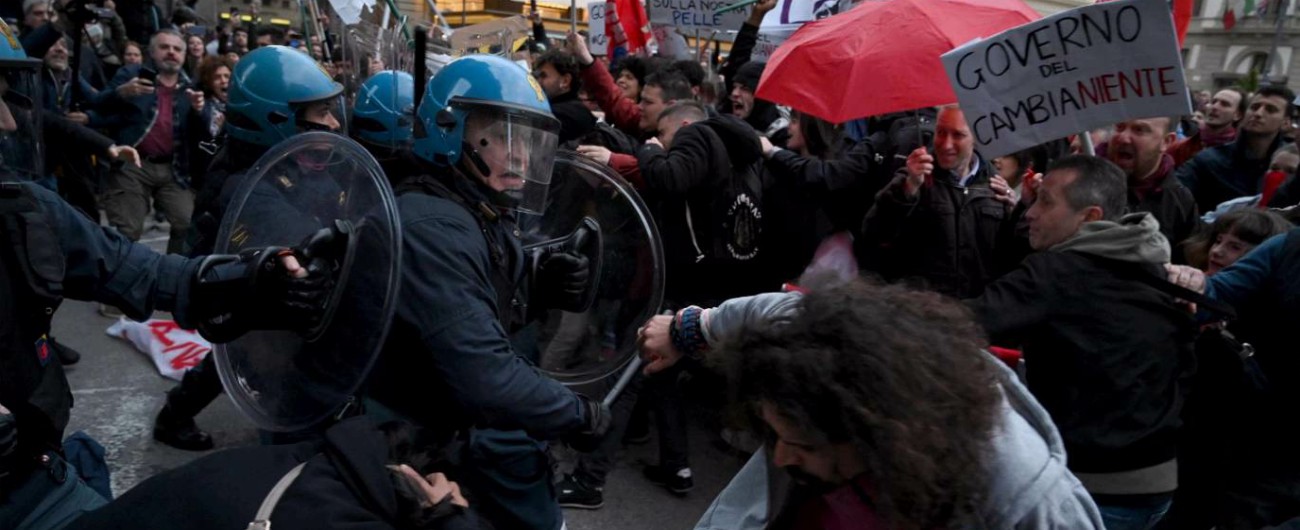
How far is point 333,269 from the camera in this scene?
1.95 metres

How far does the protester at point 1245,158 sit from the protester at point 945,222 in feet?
7.93

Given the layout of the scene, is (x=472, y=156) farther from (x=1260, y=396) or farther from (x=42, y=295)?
(x=1260, y=396)

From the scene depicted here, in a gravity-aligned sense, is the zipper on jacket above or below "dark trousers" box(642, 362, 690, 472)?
above

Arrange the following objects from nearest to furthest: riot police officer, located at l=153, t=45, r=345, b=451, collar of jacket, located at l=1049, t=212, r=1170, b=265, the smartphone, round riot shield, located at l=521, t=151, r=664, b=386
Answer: collar of jacket, located at l=1049, t=212, r=1170, b=265
round riot shield, located at l=521, t=151, r=664, b=386
riot police officer, located at l=153, t=45, r=345, b=451
the smartphone

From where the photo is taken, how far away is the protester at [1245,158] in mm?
5234

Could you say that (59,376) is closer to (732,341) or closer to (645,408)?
(732,341)

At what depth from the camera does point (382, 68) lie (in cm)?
446

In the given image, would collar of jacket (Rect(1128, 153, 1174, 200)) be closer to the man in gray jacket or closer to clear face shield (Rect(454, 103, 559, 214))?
clear face shield (Rect(454, 103, 559, 214))

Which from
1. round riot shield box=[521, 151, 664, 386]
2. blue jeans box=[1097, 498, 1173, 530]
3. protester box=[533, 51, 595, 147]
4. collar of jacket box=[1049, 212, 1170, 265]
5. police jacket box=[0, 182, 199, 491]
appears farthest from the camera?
protester box=[533, 51, 595, 147]

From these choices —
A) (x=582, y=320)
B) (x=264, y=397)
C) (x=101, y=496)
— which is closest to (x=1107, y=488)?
(x=582, y=320)

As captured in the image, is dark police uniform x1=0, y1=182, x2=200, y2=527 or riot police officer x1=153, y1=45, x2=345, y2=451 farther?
riot police officer x1=153, y1=45, x2=345, y2=451

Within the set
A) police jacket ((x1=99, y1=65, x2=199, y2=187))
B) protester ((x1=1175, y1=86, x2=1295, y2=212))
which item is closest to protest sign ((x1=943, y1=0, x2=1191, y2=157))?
protester ((x1=1175, y1=86, x2=1295, y2=212))

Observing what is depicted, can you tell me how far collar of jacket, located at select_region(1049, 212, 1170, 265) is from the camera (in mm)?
2326

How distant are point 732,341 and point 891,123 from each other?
3.32 meters
